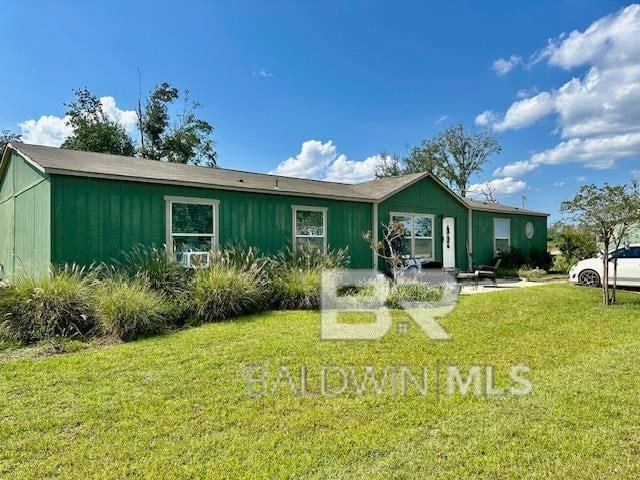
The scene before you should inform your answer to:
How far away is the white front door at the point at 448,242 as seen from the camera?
1499 cm

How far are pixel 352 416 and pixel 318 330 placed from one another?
3078mm

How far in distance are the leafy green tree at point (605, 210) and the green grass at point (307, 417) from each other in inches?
151

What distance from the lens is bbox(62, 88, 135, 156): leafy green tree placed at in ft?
85.4

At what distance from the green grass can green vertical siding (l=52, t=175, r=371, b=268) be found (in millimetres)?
3395

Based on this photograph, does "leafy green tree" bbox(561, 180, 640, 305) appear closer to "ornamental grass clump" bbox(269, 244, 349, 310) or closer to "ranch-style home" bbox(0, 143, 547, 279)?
"ranch-style home" bbox(0, 143, 547, 279)

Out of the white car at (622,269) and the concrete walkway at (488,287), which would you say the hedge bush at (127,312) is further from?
A: the white car at (622,269)

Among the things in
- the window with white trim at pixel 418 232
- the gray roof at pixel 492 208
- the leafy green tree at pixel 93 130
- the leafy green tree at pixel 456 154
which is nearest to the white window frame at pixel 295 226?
the window with white trim at pixel 418 232

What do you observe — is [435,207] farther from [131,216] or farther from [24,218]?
[24,218]

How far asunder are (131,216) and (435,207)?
10505 mm

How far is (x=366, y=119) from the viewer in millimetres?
22500

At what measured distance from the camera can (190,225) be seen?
9453 mm

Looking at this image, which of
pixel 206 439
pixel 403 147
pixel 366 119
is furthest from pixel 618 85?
pixel 403 147

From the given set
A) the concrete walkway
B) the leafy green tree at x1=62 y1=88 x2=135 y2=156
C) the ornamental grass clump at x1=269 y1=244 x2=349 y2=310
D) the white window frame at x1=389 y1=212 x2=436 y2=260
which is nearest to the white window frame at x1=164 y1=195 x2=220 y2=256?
the ornamental grass clump at x1=269 y1=244 x2=349 y2=310

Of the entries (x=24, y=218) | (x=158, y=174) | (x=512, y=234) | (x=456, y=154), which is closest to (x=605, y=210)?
(x=512, y=234)
